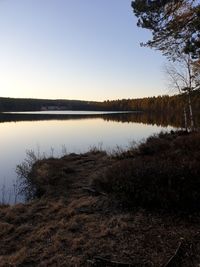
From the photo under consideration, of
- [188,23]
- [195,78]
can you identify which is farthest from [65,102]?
[188,23]

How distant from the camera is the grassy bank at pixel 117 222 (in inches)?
234

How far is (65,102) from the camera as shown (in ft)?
628

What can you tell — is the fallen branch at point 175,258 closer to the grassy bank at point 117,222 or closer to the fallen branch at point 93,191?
the grassy bank at point 117,222

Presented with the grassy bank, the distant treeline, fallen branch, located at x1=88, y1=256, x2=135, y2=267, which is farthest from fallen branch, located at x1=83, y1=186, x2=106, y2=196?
the distant treeline

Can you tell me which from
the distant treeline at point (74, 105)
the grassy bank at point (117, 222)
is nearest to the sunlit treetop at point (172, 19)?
the grassy bank at point (117, 222)

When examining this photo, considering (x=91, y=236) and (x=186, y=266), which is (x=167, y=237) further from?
(x=91, y=236)

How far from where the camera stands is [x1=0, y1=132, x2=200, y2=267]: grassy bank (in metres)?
5.93

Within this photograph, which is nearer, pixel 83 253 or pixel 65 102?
pixel 83 253

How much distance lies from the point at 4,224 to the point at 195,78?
26.1 meters

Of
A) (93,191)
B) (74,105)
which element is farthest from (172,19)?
(74,105)

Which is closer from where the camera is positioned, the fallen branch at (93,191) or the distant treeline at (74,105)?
the fallen branch at (93,191)

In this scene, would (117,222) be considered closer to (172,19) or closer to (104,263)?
(104,263)

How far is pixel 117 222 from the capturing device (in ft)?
23.6

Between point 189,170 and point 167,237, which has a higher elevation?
point 189,170
